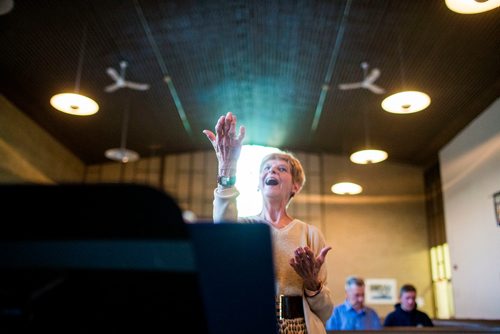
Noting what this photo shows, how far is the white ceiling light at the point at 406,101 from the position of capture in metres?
5.98

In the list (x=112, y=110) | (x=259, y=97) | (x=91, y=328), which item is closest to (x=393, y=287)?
(x=259, y=97)

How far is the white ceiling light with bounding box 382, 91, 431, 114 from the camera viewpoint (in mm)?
5977

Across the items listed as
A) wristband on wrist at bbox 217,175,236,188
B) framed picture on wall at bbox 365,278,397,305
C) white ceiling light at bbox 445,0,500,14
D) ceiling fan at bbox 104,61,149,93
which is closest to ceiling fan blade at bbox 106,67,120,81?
ceiling fan at bbox 104,61,149,93

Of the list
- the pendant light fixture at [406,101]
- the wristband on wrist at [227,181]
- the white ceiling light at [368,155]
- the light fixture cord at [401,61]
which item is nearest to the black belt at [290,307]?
the wristband on wrist at [227,181]

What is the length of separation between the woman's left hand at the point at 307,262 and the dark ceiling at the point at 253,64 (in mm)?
4905

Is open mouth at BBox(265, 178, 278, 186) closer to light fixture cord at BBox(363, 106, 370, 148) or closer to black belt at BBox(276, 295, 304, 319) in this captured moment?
black belt at BBox(276, 295, 304, 319)

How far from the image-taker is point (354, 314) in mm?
5512

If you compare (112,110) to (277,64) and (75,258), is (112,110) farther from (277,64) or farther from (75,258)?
(75,258)

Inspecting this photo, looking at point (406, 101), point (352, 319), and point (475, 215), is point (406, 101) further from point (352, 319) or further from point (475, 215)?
point (475, 215)

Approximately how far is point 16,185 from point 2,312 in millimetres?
152

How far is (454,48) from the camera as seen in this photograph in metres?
6.19

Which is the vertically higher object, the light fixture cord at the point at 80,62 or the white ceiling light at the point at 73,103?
the light fixture cord at the point at 80,62

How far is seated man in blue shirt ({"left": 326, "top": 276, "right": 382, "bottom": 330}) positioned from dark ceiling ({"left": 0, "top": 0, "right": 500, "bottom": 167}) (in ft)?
10.5

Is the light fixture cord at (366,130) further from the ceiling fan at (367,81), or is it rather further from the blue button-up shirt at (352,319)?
the blue button-up shirt at (352,319)
